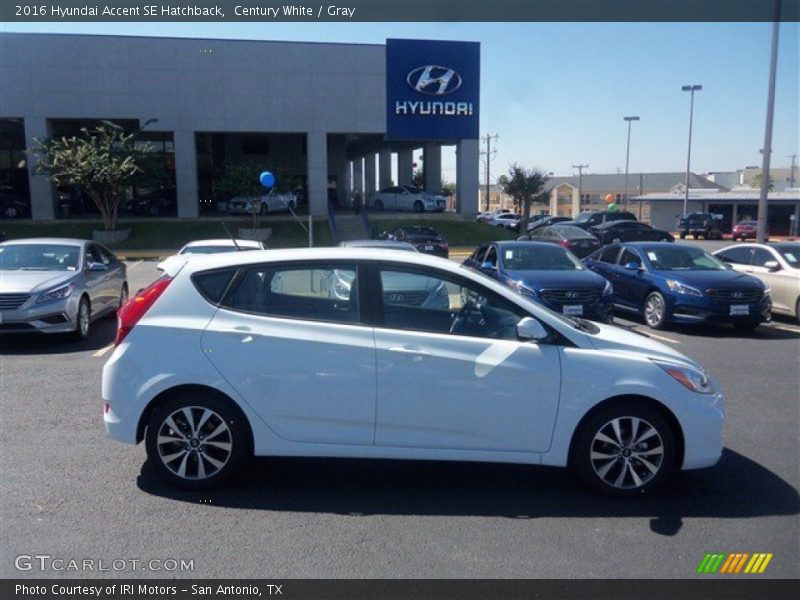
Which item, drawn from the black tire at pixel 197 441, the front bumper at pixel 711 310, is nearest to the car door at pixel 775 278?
the front bumper at pixel 711 310

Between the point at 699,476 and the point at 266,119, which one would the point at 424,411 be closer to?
the point at 699,476

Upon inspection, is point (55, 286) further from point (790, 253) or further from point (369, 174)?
point (369, 174)

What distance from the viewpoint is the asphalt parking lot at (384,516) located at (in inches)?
155

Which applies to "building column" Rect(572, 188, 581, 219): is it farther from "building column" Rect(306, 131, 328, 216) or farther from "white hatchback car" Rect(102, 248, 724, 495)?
"white hatchback car" Rect(102, 248, 724, 495)

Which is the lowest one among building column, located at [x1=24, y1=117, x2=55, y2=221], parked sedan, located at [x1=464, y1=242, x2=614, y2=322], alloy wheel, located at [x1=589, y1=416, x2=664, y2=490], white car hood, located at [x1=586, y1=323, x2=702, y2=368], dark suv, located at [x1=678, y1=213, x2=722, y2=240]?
dark suv, located at [x1=678, y1=213, x2=722, y2=240]

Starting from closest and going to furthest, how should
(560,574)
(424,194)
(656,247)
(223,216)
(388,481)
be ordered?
(560,574)
(388,481)
(656,247)
(223,216)
(424,194)

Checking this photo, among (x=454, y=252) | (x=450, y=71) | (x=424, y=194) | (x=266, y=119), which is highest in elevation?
(x=450, y=71)

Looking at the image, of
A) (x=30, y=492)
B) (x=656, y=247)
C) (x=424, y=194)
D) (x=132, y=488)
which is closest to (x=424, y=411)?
(x=132, y=488)

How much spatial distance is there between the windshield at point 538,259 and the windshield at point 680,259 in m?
1.53

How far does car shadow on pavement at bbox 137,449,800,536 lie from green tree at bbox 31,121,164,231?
29.9 metres

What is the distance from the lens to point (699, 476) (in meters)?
5.21

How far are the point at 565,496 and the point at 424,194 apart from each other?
37245mm

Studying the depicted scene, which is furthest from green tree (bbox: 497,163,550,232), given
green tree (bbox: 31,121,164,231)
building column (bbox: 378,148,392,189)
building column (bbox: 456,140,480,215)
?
green tree (bbox: 31,121,164,231)

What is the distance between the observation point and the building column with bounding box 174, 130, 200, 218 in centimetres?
3728
